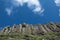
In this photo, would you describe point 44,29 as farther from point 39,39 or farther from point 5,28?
point 39,39

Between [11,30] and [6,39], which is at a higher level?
[11,30]

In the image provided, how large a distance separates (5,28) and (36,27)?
96.0 ft

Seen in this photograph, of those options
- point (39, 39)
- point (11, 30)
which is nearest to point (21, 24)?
point (11, 30)

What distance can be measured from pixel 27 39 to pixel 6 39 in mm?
14404

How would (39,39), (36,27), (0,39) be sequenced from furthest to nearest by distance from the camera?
1. (36,27)
2. (39,39)
3. (0,39)

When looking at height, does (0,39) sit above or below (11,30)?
below

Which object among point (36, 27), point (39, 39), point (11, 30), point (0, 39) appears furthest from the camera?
point (36, 27)

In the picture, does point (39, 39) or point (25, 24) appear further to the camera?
point (25, 24)

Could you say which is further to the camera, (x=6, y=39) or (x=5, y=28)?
(x=5, y=28)

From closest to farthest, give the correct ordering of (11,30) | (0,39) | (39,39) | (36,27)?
1. (0,39)
2. (39,39)
3. (11,30)
4. (36,27)

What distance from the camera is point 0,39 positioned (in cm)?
13175

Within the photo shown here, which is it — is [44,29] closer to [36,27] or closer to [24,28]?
[36,27]

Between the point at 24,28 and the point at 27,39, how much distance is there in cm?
5038

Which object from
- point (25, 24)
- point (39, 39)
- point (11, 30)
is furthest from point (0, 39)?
point (25, 24)
